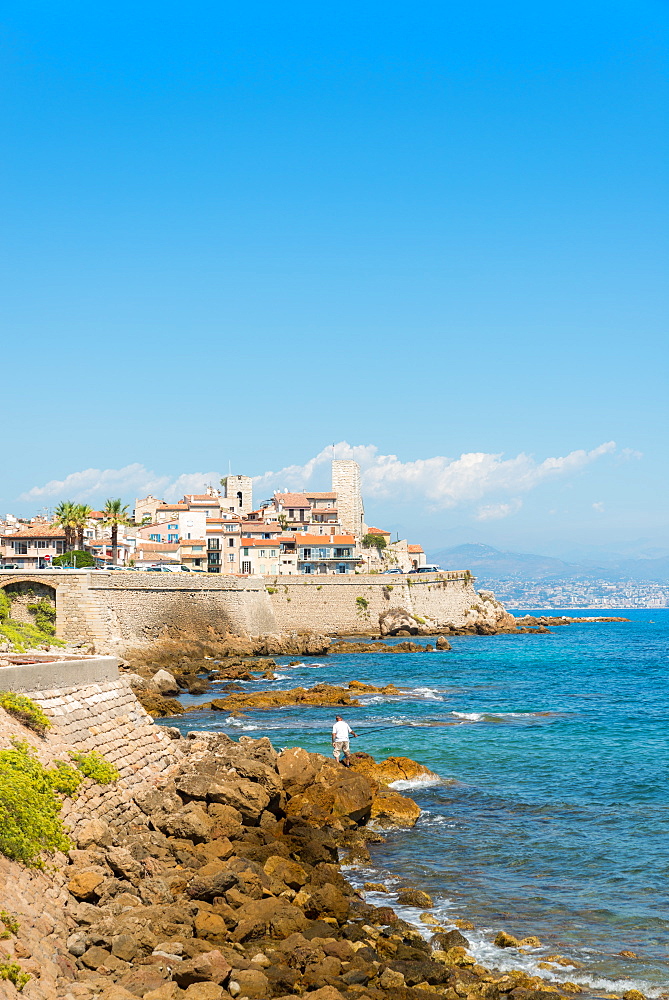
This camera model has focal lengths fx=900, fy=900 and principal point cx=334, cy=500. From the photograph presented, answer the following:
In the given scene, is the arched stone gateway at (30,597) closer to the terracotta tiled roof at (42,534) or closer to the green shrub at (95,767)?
the terracotta tiled roof at (42,534)

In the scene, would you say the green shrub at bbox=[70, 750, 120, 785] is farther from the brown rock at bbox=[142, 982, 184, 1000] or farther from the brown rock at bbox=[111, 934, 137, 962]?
the brown rock at bbox=[142, 982, 184, 1000]

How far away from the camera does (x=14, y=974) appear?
9.88m

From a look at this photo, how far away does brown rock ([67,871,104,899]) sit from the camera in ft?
41.7

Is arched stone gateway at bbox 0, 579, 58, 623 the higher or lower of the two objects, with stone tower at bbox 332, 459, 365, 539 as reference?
lower

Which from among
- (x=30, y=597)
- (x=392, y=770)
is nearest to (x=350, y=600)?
(x=30, y=597)

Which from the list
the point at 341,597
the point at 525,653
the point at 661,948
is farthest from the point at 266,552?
the point at 661,948

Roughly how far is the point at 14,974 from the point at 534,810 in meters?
14.4

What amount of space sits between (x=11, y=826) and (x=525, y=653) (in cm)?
6579

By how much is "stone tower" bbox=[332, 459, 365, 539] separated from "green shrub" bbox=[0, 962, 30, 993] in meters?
107

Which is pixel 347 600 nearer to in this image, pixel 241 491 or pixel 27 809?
pixel 241 491

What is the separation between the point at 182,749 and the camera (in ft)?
68.2

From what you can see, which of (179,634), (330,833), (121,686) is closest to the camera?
(330,833)

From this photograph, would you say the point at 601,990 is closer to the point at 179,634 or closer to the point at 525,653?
the point at 179,634

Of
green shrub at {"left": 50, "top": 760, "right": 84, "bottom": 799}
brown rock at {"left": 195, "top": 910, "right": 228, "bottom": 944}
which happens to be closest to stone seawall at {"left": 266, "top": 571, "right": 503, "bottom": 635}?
green shrub at {"left": 50, "top": 760, "right": 84, "bottom": 799}
